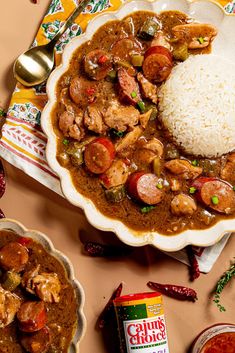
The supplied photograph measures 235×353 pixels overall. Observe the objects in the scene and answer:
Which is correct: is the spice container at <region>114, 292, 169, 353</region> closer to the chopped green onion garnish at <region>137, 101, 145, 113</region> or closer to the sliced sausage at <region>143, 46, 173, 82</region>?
the chopped green onion garnish at <region>137, 101, 145, 113</region>

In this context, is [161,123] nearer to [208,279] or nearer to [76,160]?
[76,160]

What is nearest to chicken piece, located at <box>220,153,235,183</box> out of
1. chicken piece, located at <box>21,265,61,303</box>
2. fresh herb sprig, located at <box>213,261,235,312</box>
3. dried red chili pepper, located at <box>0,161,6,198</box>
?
fresh herb sprig, located at <box>213,261,235,312</box>

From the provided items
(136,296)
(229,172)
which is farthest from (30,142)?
(229,172)

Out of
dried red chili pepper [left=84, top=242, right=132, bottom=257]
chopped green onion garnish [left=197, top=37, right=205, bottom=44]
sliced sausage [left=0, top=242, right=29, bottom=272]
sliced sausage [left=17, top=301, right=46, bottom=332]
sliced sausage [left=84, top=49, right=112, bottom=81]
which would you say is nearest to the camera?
sliced sausage [left=17, top=301, right=46, bottom=332]

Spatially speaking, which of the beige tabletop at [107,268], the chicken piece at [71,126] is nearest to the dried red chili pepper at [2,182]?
the beige tabletop at [107,268]

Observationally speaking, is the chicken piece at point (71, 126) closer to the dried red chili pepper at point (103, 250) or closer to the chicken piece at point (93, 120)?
the chicken piece at point (93, 120)
